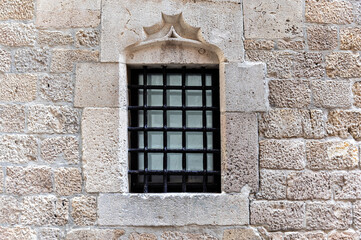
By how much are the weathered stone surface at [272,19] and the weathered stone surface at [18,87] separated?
69.5 inches

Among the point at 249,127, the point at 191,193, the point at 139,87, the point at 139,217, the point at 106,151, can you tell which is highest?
the point at 139,87

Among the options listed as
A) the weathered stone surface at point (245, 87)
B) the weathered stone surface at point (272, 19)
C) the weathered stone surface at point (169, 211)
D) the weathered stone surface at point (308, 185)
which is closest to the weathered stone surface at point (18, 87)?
the weathered stone surface at point (169, 211)

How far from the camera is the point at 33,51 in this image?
2475mm

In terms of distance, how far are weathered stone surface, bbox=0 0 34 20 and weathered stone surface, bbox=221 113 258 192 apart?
1.79m

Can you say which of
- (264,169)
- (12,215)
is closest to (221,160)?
(264,169)

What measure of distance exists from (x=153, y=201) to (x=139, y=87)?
928mm

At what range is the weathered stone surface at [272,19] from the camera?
8.20 ft

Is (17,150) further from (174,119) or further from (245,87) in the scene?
(245,87)

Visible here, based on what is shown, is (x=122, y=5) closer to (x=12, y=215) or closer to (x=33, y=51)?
(x=33, y=51)

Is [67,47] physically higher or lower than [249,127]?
higher

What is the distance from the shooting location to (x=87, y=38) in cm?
248

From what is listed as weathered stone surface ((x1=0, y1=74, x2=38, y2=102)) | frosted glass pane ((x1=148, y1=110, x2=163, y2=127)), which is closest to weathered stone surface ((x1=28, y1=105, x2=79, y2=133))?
weathered stone surface ((x1=0, y1=74, x2=38, y2=102))

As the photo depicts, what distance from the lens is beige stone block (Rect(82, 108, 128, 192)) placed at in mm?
2395

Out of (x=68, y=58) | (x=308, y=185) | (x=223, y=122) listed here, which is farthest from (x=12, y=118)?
(x=308, y=185)
